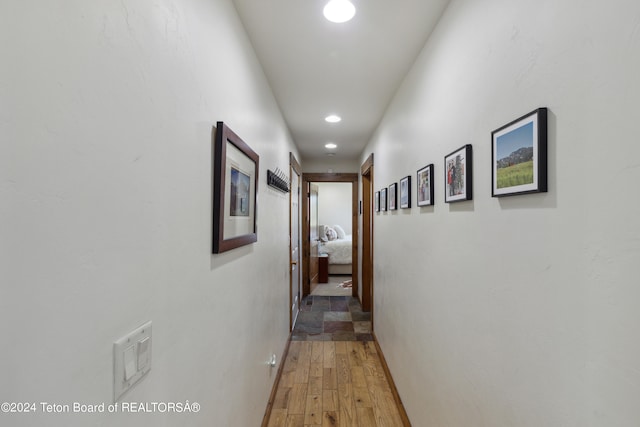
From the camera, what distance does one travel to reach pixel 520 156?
87 cm

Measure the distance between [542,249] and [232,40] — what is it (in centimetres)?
145

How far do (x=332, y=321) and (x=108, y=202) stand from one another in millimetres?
3776

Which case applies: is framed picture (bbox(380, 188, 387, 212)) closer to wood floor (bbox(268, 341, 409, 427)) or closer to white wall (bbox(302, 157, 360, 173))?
wood floor (bbox(268, 341, 409, 427))

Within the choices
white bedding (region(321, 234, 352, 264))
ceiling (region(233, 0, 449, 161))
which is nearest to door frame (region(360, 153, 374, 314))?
ceiling (region(233, 0, 449, 161))

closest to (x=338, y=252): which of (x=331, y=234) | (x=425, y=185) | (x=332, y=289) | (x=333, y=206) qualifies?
(x=331, y=234)

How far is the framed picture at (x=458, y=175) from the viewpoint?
1187 mm

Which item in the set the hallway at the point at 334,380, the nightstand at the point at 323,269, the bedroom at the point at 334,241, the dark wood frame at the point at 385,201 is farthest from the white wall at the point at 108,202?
the nightstand at the point at 323,269

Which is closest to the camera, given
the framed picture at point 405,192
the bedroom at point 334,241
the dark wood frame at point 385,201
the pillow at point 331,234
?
the framed picture at point 405,192

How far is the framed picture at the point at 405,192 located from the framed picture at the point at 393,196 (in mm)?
180

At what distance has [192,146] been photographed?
96 centimetres

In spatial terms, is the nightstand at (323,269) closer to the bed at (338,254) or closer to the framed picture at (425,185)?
the bed at (338,254)

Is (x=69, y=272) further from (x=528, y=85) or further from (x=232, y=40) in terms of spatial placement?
(x=232, y=40)

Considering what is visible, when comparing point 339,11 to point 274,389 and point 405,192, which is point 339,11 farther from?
point 274,389

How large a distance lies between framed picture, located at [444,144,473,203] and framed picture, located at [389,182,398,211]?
995mm
